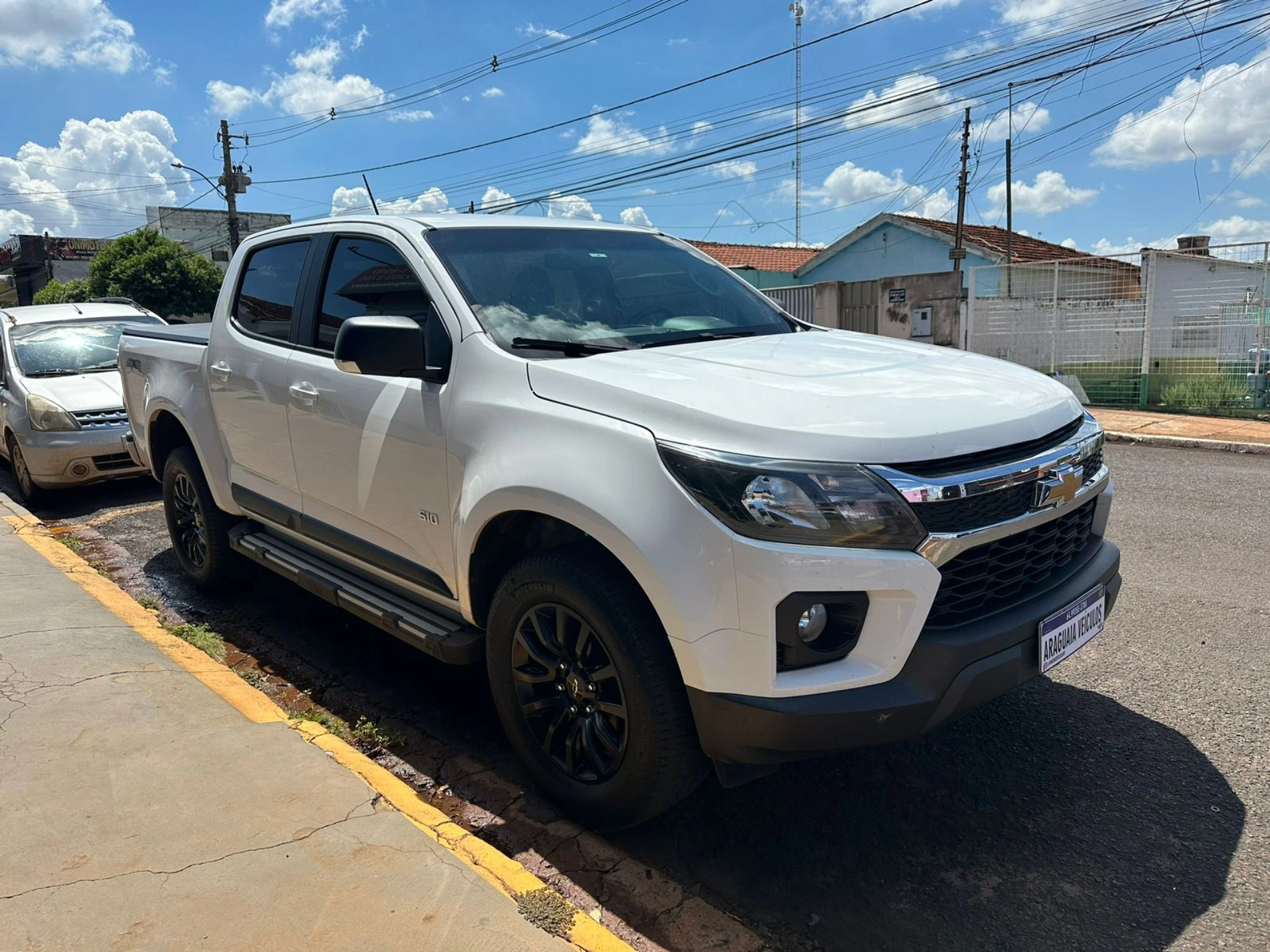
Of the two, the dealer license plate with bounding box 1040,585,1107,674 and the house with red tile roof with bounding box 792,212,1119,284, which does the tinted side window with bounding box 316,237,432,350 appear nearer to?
the dealer license plate with bounding box 1040,585,1107,674

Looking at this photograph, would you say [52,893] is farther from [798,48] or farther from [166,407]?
[798,48]

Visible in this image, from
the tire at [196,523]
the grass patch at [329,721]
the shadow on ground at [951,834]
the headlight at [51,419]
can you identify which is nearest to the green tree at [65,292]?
the headlight at [51,419]

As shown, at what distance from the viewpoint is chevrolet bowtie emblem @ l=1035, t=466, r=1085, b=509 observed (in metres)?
2.52

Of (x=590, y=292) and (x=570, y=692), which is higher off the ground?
(x=590, y=292)

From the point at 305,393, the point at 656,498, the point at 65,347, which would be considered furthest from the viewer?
the point at 65,347

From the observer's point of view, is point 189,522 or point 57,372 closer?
point 189,522

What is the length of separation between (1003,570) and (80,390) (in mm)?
8214

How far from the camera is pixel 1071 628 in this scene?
2.66 meters

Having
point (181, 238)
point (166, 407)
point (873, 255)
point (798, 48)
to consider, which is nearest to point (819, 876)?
point (166, 407)

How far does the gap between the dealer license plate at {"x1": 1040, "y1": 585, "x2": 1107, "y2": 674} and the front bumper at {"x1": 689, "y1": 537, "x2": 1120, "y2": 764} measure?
0.54 ft

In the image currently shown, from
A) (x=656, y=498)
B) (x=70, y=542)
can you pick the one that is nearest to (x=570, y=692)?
(x=656, y=498)

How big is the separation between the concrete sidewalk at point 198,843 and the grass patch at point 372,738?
0.29m

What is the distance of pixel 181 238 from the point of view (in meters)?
50.8

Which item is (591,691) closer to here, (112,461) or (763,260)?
(112,461)
